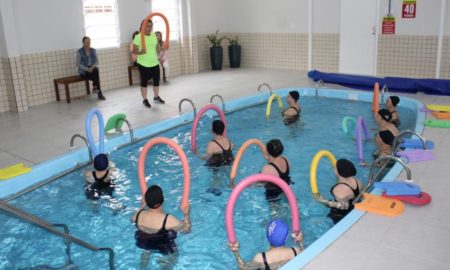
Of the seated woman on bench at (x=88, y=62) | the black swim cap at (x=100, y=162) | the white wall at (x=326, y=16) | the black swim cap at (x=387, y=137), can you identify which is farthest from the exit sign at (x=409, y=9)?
the black swim cap at (x=100, y=162)

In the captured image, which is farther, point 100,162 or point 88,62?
point 88,62

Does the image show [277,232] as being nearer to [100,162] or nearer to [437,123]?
[100,162]

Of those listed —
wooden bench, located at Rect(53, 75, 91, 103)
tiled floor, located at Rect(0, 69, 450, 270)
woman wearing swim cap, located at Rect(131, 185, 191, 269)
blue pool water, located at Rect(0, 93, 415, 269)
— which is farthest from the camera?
wooden bench, located at Rect(53, 75, 91, 103)

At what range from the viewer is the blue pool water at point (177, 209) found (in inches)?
169

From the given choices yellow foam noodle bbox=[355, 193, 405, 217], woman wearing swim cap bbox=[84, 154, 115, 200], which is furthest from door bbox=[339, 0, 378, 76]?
woman wearing swim cap bbox=[84, 154, 115, 200]

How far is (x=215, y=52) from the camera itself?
1401 cm

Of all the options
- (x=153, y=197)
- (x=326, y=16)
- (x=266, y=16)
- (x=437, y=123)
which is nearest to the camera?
(x=153, y=197)

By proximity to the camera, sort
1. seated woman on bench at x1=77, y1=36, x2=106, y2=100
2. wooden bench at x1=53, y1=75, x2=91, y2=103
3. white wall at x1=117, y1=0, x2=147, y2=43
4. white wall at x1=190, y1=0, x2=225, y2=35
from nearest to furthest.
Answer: wooden bench at x1=53, y1=75, x2=91, y2=103 → seated woman on bench at x1=77, y1=36, x2=106, y2=100 → white wall at x1=117, y1=0, x2=147, y2=43 → white wall at x1=190, y1=0, x2=225, y2=35

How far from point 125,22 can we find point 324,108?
5512 mm

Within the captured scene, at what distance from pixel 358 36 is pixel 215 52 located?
4250 millimetres

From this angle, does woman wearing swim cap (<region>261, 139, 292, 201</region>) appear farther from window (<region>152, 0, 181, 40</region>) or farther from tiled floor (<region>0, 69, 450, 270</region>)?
window (<region>152, 0, 181, 40</region>)

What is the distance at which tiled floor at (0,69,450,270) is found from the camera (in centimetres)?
346

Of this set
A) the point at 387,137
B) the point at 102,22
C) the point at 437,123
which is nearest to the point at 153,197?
the point at 387,137

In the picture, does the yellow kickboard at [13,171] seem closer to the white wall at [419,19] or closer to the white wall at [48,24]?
the white wall at [48,24]
